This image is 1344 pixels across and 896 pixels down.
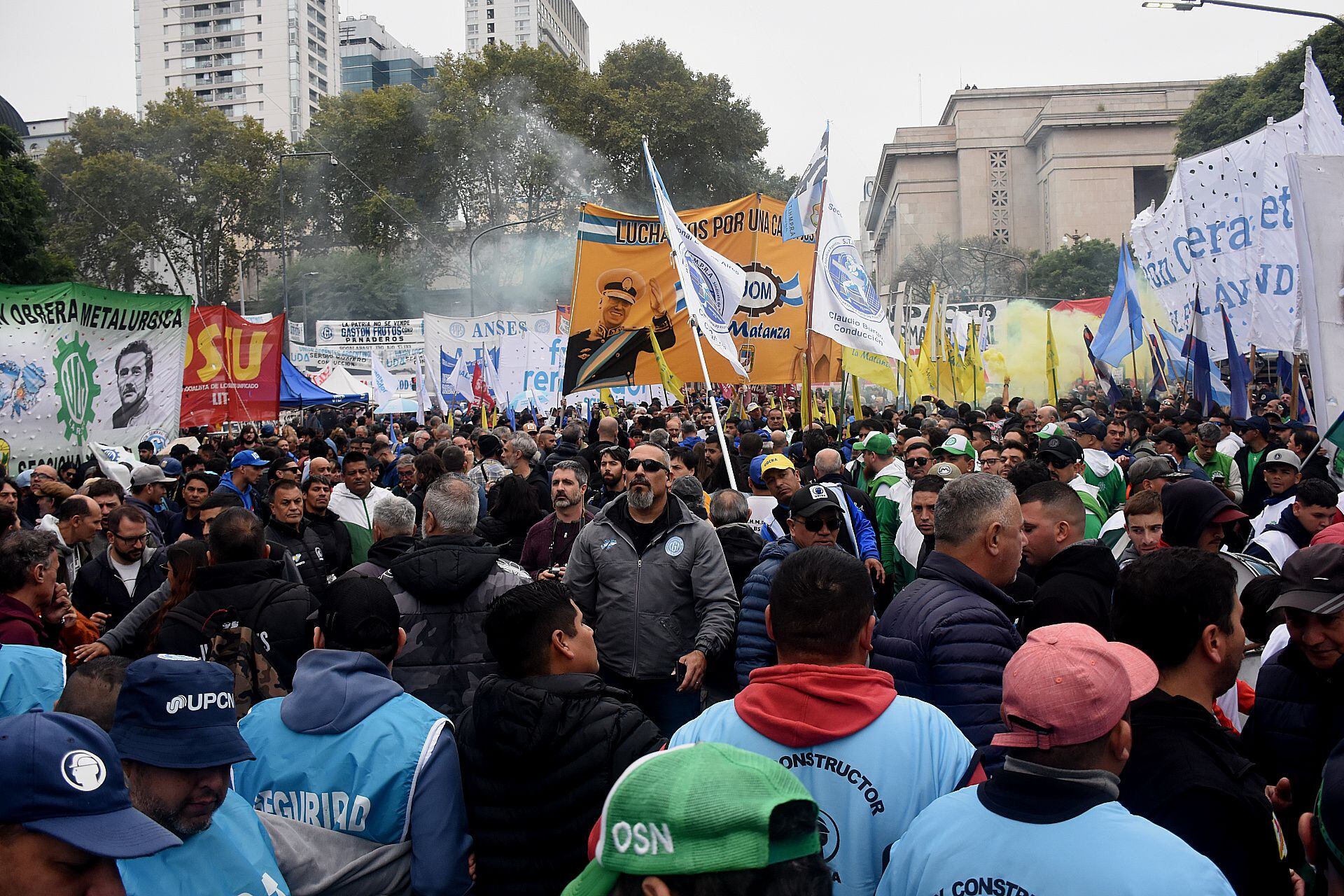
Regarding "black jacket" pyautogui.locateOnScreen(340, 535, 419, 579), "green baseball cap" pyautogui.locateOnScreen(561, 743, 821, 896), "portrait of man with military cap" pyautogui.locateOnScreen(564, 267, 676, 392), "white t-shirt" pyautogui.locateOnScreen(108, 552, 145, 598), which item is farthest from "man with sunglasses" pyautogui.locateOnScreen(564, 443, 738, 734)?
"portrait of man with military cap" pyautogui.locateOnScreen(564, 267, 676, 392)

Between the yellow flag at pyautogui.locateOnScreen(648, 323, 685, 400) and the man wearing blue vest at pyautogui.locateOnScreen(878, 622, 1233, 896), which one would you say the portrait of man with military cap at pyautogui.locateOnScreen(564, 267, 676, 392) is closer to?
the yellow flag at pyautogui.locateOnScreen(648, 323, 685, 400)

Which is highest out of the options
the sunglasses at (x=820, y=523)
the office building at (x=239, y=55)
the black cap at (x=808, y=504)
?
the office building at (x=239, y=55)

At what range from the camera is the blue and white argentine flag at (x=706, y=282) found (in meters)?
8.41

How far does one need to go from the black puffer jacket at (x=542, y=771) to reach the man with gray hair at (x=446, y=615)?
1162mm

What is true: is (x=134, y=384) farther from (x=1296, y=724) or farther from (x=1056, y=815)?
(x=1056, y=815)

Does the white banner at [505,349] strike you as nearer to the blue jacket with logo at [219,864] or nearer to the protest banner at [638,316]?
the protest banner at [638,316]

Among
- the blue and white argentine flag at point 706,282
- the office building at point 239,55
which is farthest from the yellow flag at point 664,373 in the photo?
the office building at point 239,55

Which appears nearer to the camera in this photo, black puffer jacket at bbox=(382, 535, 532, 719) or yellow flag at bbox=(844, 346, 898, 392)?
black puffer jacket at bbox=(382, 535, 532, 719)

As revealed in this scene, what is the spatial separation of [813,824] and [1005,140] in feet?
310

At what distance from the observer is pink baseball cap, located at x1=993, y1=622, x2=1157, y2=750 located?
6.29ft

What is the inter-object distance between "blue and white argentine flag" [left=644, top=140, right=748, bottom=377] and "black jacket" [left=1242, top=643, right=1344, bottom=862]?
577 cm

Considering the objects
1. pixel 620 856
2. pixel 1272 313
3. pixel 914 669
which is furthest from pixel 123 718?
pixel 1272 313

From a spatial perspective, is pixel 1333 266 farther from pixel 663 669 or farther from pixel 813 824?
pixel 813 824

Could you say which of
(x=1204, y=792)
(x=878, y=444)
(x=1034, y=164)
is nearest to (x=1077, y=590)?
(x=1204, y=792)
